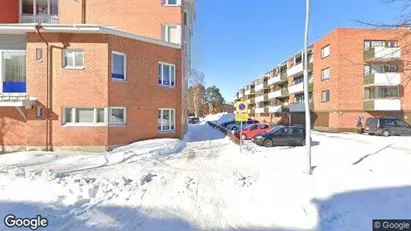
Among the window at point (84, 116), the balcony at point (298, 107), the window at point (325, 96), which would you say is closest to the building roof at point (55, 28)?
the window at point (84, 116)

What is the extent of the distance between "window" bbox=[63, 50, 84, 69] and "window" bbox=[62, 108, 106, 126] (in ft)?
8.37

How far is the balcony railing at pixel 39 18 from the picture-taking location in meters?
21.7

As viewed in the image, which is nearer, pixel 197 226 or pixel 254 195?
pixel 197 226

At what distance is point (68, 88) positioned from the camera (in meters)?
16.1

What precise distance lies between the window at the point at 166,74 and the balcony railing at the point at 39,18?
10.2 meters

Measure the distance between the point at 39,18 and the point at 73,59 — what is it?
352 inches

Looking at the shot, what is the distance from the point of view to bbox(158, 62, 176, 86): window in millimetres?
19128

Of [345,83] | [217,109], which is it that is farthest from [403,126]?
[217,109]

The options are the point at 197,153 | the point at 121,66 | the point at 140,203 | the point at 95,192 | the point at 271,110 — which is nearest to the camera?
the point at 140,203

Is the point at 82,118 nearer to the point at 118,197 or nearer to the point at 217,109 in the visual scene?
the point at 118,197

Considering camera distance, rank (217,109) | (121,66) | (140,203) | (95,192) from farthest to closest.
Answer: (217,109), (121,66), (95,192), (140,203)

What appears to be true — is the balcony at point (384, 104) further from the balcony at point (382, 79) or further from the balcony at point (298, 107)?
the balcony at point (298, 107)

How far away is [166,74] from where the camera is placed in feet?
64.2

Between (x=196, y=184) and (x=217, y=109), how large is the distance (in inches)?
3855
